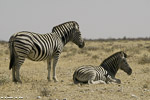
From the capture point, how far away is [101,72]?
10.4 metres

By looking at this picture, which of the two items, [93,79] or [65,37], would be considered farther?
[65,37]

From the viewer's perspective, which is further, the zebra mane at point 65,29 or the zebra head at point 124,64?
the zebra mane at point 65,29

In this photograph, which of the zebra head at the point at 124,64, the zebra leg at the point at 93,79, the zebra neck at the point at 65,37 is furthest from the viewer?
the zebra neck at the point at 65,37

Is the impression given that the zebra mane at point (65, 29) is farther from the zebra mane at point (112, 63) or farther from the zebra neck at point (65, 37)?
the zebra mane at point (112, 63)

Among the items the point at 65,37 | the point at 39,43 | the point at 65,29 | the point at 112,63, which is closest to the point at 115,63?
the point at 112,63

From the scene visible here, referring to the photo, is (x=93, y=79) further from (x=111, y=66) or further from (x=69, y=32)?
(x=69, y=32)

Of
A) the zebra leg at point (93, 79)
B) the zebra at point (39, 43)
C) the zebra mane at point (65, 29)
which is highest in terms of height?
the zebra mane at point (65, 29)

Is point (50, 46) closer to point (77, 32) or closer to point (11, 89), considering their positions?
point (77, 32)

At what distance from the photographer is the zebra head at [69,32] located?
459 inches

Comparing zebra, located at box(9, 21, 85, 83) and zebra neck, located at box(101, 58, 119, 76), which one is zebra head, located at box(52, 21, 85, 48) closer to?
zebra, located at box(9, 21, 85, 83)

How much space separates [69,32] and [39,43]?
183 cm

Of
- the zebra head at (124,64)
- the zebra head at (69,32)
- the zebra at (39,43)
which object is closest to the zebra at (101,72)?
the zebra head at (124,64)

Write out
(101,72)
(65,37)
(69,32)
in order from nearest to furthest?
(101,72) < (65,37) < (69,32)

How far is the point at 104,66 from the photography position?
1102 cm
